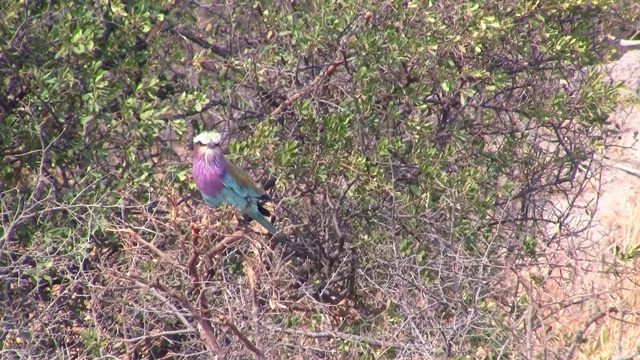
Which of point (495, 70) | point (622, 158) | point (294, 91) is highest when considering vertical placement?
point (495, 70)

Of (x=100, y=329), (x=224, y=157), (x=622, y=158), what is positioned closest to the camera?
(x=100, y=329)

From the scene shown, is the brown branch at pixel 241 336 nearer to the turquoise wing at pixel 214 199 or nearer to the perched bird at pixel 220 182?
the perched bird at pixel 220 182

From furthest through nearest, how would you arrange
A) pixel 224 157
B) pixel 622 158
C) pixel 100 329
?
pixel 622 158 < pixel 224 157 < pixel 100 329

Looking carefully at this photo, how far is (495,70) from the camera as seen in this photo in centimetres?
548

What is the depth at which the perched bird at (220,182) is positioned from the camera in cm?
515

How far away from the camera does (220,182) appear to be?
5191 mm

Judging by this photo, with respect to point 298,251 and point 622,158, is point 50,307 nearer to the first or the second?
point 298,251

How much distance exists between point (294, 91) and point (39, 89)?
1.30m

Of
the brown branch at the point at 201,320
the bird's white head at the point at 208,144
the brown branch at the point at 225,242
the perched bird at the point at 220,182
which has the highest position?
the brown branch at the point at 225,242

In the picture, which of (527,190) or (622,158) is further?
(622,158)


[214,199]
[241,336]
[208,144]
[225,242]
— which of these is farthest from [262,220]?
[241,336]

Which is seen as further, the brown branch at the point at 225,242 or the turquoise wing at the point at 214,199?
the turquoise wing at the point at 214,199

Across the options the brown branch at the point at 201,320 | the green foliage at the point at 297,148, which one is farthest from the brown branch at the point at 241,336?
the green foliage at the point at 297,148

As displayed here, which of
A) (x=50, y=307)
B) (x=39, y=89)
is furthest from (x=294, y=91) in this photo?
(x=50, y=307)
